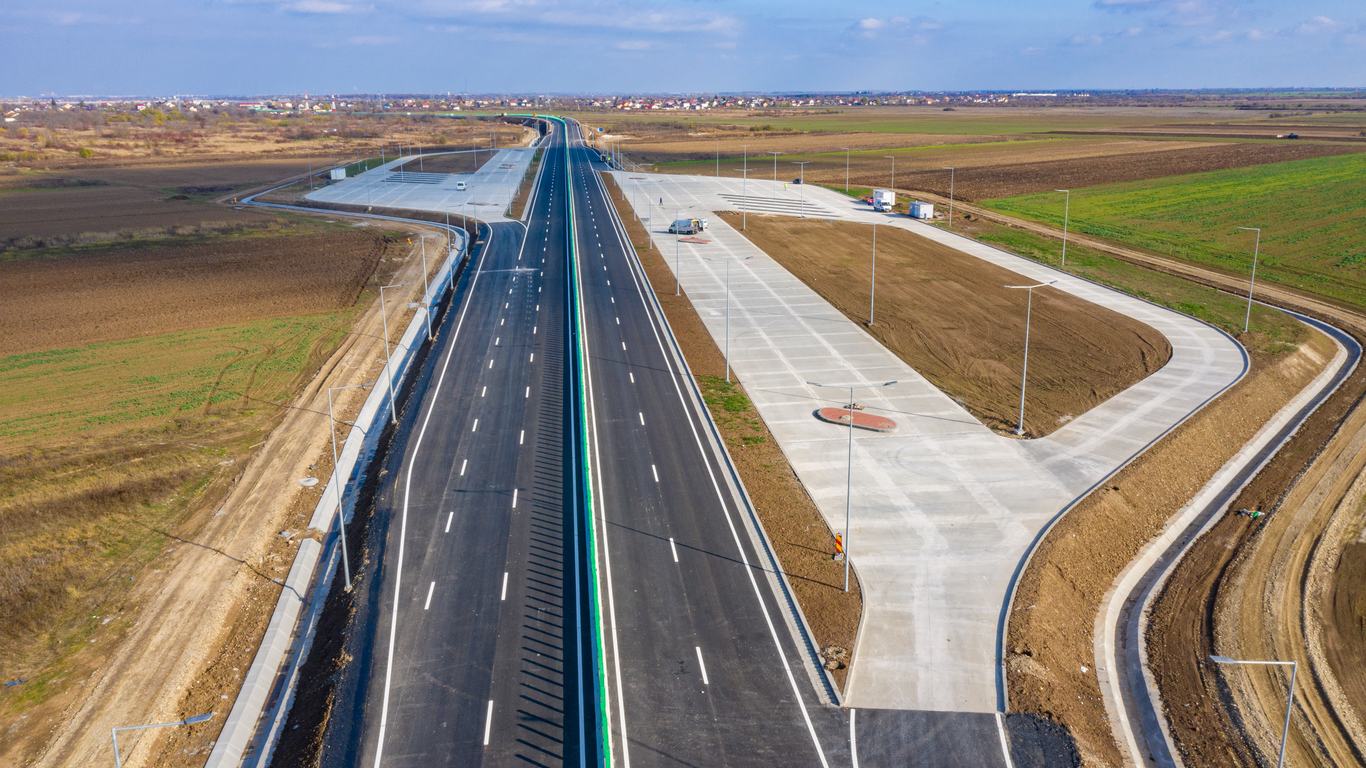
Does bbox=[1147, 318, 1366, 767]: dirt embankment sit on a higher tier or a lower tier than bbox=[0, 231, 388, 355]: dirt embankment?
lower

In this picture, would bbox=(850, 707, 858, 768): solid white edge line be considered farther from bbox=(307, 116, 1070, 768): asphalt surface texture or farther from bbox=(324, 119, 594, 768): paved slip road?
bbox=(324, 119, 594, 768): paved slip road

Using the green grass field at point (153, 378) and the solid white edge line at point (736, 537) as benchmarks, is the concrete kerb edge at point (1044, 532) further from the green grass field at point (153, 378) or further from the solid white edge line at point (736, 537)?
the green grass field at point (153, 378)

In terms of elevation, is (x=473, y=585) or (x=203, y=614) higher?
(x=473, y=585)

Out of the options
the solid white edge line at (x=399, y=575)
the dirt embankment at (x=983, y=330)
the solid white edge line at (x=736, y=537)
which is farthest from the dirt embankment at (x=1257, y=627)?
the solid white edge line at (x=399, y=575)

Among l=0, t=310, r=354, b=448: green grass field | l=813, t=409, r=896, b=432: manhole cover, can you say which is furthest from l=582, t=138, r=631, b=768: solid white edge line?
l=0, t=310, r=354, b=448: green grass field

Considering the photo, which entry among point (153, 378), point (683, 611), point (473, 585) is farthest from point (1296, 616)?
point (153, 378)

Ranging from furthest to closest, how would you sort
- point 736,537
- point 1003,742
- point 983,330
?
1. point 983,330
2. point 736,537
3. point 1003,742

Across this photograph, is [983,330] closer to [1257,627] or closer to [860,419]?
[860,419]
